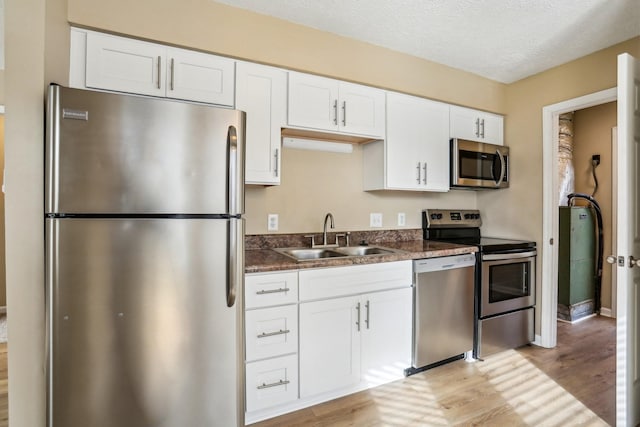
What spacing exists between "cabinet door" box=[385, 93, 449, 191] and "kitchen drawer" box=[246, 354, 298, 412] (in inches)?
59.7

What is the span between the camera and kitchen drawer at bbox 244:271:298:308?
1.74 metres

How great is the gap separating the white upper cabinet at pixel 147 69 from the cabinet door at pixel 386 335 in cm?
160

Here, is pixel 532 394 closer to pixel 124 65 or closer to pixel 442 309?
pixel 442 309

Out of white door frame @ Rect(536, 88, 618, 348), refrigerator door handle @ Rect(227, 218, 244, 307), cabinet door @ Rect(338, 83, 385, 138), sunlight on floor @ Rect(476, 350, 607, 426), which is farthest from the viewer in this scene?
white door frame @ Rect(536, 88, 618, 348)

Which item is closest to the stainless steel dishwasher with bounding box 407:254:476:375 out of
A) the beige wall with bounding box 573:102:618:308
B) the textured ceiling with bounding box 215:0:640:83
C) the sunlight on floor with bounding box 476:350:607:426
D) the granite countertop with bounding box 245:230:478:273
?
the granite countertop with bounding box 245:230:478:273

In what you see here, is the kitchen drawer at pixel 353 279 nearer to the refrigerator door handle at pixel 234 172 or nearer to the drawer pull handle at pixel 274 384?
the drawer pull handle at pixel 274 384

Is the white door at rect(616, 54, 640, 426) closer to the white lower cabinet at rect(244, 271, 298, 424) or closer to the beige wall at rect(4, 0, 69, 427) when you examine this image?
the white lower cabinet at rect(244, 271, 298, 424)

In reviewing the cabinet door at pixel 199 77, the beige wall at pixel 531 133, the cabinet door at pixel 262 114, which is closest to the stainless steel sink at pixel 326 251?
the cabinet door at pixel 262 114

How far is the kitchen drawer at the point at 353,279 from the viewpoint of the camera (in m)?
1.89

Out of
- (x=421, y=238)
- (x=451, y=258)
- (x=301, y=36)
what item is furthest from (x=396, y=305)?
(x=301, y=36)

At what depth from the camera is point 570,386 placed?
2.17 meters

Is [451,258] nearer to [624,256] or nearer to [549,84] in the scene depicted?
[624,256]

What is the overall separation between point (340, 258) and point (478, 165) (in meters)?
1.76

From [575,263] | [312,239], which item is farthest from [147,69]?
[575,263]
